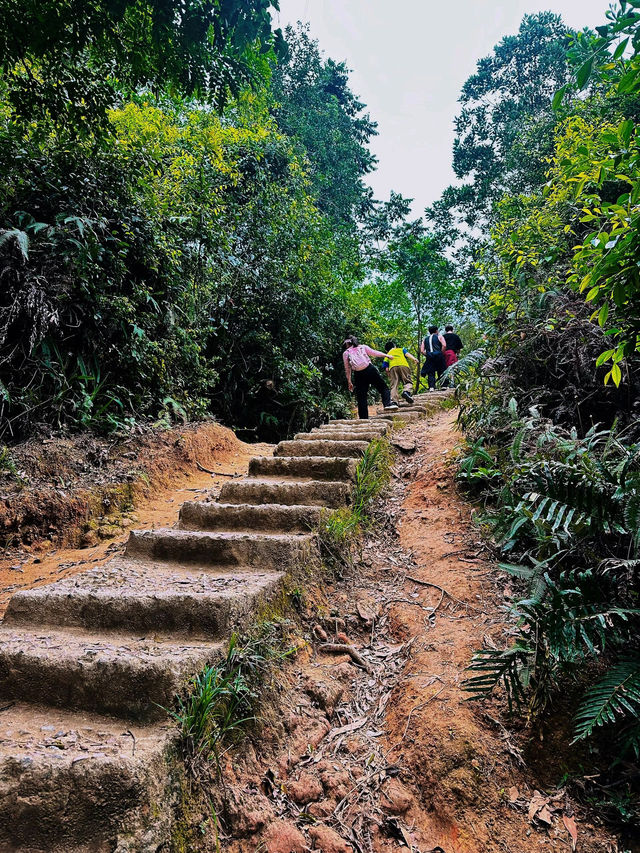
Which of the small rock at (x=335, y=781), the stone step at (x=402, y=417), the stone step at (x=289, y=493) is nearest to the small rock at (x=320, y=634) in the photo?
the small rock at (x=335, y=781)

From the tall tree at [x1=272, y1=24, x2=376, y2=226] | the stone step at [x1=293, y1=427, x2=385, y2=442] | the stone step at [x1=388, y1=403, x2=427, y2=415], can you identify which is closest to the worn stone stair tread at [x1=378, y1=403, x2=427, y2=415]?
the stone step at [x1=388, y1=403, x2=427, y2=415]

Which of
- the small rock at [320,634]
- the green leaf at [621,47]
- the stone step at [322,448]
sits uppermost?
the green leaf at [621,47]

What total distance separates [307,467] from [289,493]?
0.40 metres

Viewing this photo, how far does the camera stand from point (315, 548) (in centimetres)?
264

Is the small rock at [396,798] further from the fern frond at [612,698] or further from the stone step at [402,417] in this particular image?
the stone step at [402,417]

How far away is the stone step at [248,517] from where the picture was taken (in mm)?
2803

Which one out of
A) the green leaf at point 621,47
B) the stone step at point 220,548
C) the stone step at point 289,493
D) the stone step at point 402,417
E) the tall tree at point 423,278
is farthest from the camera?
the tall tree at point 423,278

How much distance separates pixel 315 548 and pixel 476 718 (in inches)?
46.7

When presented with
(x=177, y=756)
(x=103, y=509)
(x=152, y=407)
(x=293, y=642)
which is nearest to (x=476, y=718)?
(x=293, y=642)

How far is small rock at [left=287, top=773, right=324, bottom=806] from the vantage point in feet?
5.06

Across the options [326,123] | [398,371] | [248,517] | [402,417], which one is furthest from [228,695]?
[326,123]

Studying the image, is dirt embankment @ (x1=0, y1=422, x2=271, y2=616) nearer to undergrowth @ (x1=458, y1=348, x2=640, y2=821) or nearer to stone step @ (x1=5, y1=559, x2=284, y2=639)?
stone step @ (x1=5, y1=559, x2=284, y2=639)

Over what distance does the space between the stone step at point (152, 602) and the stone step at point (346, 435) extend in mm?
2004

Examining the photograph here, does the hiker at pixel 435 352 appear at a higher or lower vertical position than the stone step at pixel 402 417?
higher
